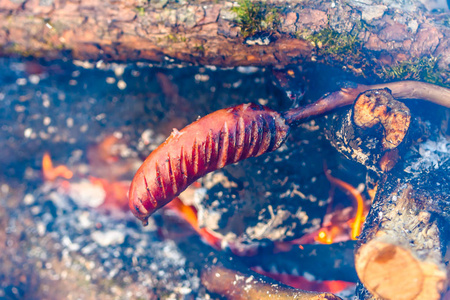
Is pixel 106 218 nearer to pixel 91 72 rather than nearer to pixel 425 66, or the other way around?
pixel 91 72

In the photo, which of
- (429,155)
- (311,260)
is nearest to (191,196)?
(311,260)

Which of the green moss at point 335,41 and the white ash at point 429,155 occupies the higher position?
the green moss at point 335,41

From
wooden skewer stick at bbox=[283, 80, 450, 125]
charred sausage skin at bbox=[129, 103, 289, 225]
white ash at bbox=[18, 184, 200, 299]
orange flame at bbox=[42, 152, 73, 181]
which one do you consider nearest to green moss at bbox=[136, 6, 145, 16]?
charred sausage skin at bbox=[129, 103, 289, 225]

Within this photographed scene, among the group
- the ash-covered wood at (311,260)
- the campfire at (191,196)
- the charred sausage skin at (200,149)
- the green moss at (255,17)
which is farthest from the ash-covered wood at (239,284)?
the green moss at (255,17)

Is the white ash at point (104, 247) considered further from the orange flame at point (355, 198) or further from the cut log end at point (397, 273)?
the orange flame at point (355, 198)

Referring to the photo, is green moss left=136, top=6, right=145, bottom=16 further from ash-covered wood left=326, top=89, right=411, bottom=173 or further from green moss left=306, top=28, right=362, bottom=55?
ash-covered wood left=326, top=89, right=411, bottom=173

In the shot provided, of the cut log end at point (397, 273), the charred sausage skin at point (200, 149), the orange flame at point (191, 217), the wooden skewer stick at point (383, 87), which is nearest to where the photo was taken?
the cut log end at point (397, 273)

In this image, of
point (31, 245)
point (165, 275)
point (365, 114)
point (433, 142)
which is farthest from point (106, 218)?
point (433, 142)
